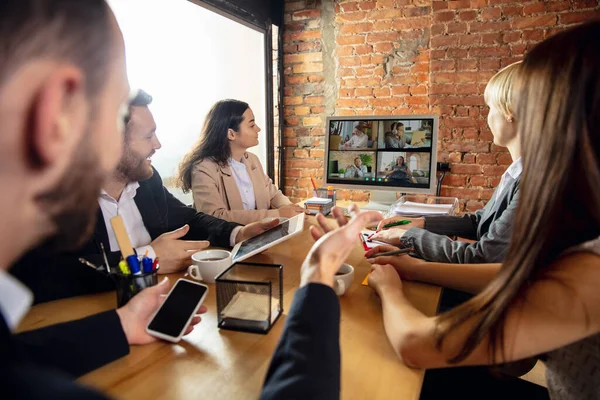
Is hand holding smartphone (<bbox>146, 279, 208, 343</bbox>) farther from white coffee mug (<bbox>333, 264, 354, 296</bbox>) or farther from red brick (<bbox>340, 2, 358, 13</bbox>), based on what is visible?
red brick (<bbox>340, 2, 358, 13</bbox>)

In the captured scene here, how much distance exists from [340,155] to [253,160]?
0.59m

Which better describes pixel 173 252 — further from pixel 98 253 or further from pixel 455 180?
pixel 455 180

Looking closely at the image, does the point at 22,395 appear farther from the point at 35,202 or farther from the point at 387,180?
the point at 387,180

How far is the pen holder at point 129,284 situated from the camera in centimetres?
85

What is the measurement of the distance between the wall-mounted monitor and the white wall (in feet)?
3.10

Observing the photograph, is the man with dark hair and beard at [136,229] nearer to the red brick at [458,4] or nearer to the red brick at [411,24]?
A: the red brick at [411,24]

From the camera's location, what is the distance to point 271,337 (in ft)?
2.56

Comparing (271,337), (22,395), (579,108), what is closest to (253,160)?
(271,337)

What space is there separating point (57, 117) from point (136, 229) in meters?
1.17

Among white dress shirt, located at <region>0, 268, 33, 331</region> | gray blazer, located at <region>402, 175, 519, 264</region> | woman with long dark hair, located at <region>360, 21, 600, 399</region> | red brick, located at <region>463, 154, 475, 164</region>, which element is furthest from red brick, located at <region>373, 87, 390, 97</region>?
white dress shirt, located at <region>0, 268, 33, 331</region>

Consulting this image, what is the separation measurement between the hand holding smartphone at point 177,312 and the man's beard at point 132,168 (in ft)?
2.44

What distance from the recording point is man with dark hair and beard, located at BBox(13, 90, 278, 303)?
1.00 meters

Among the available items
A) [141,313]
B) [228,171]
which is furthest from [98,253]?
[228,171]

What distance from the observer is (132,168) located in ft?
4.68
